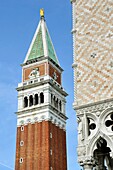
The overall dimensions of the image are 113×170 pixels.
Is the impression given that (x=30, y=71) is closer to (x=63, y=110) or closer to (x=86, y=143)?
(x=63, y=110)

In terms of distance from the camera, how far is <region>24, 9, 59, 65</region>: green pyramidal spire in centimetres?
5394

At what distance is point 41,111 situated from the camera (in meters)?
49.0

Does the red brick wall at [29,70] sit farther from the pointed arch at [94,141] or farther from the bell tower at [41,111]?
the pointed arch at [94,141]

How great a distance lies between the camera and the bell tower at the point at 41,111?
1844 inches

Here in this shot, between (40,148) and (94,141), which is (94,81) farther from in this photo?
(40,148)

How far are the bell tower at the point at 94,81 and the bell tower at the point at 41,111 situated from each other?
32232 mm

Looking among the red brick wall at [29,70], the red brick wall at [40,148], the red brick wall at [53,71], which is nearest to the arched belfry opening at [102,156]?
the red brick wall at [40,148]

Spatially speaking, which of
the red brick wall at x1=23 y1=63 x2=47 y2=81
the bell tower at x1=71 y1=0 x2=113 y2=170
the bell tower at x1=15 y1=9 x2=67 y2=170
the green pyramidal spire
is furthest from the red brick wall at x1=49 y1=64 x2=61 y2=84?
the bell tower at x1=71 y1=0 x2=113 y2=170

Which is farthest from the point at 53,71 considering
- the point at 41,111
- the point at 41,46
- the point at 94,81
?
the point at 94,81

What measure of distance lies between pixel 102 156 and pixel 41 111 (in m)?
35.2

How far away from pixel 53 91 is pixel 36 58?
5.67 meters

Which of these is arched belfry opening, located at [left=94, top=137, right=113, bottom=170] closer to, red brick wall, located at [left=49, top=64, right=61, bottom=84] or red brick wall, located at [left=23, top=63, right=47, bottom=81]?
red brick wall, located at [left=23, top=63, right=47, bottom=81]

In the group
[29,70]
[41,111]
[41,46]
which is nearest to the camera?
[41,111]

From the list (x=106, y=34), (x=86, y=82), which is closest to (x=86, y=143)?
(x=86, y=82)
